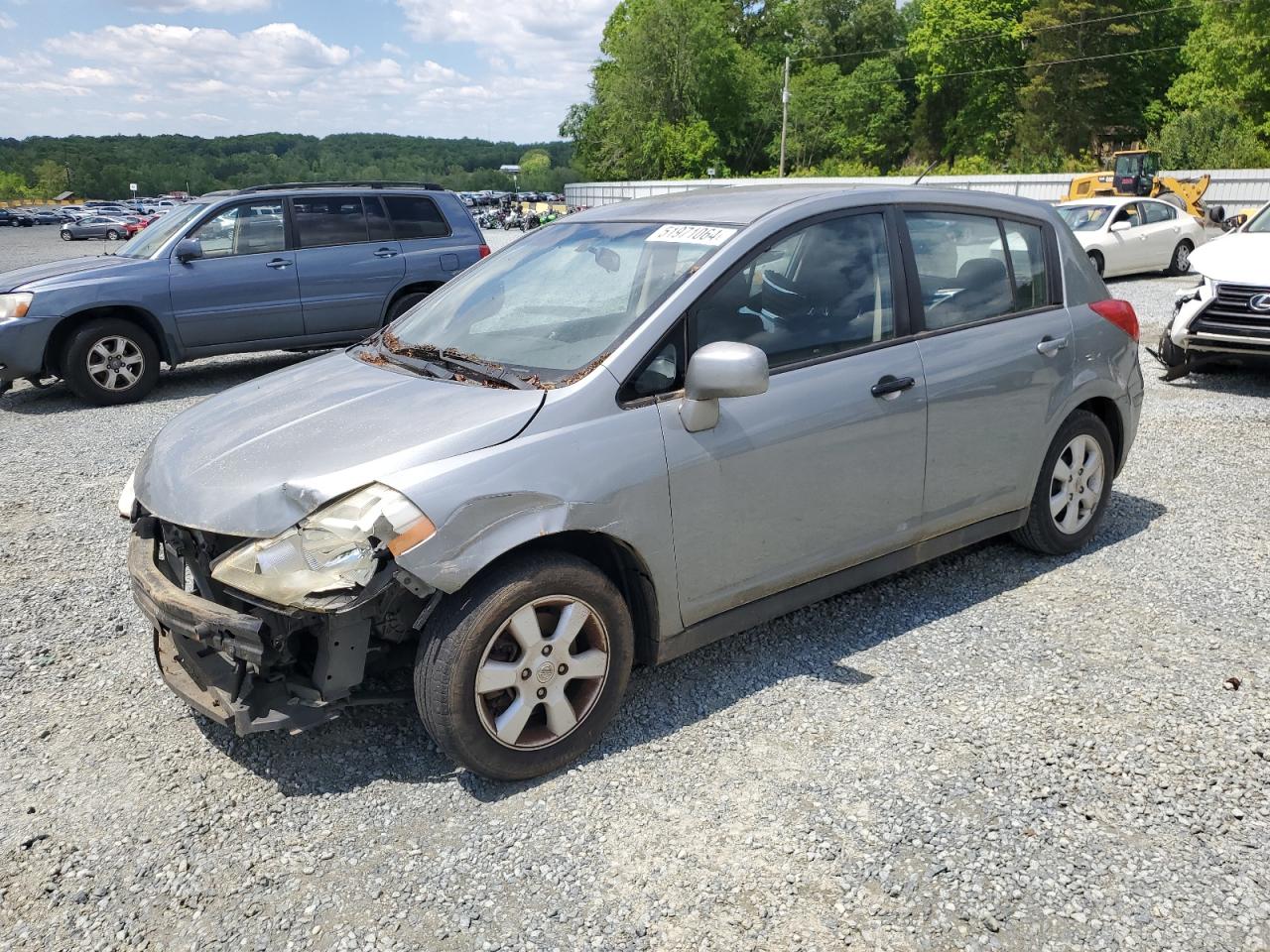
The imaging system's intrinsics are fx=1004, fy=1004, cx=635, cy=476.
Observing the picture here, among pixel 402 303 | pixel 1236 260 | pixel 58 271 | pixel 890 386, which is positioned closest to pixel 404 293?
pixel 402 303

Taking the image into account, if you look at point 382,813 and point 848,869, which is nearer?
point 848,869

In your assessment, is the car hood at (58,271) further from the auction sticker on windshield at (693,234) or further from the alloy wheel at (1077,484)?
the alloy wheel at (1077,484)

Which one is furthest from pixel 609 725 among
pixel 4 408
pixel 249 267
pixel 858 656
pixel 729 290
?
pixel 4 408

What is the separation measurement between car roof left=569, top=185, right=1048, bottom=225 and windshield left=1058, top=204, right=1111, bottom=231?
14.3 metres

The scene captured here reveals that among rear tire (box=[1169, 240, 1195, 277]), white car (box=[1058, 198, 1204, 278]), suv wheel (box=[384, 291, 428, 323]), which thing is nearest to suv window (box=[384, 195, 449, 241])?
suv wheel (box=[384, 291, 428, 323])

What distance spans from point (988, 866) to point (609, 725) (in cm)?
131

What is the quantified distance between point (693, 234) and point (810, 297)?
19.6 inches

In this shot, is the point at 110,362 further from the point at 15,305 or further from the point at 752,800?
the point at 752,800

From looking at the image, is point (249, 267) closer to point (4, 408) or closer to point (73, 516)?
point (4, 408)

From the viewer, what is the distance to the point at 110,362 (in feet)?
30.5

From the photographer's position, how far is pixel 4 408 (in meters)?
9.45

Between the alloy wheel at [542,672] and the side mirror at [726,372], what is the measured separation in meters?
0.79

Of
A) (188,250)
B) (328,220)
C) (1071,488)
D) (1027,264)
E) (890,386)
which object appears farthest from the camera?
(328,220)

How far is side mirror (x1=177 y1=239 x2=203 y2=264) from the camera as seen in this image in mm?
9453
